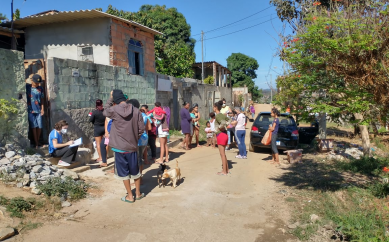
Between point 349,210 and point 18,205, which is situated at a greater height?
point 18,205

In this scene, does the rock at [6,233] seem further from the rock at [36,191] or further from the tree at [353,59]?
the tree at [353,59]

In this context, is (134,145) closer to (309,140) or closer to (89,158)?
(89,158)

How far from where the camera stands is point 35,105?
6.82 m

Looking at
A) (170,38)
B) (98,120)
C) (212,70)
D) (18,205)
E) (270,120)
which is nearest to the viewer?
(18,205)

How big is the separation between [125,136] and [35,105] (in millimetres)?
2937

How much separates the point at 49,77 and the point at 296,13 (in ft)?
35.7

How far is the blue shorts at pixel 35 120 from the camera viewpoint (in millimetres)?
6758

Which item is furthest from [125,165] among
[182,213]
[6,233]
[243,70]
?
[243,70]

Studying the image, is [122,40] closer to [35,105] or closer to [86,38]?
[86,38]

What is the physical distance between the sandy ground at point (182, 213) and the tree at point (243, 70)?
35488mm

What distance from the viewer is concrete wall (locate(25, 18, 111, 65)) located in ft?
35.5

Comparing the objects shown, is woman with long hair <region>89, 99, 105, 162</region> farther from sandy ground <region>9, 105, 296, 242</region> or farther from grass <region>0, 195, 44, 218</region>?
grass <region>0, 195, 44, 218</region>

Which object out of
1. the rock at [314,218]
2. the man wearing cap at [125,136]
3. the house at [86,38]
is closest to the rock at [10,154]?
the man wearing cap at [125,136]

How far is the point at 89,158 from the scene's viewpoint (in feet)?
25.2
